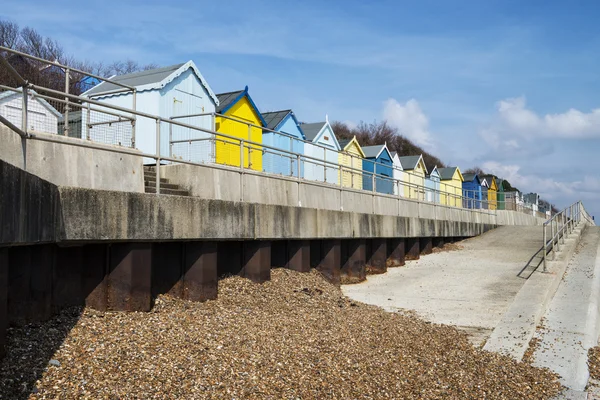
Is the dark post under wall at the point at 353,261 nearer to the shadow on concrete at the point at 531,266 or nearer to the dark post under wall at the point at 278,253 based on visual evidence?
the dark post under wall at the point at 278,253

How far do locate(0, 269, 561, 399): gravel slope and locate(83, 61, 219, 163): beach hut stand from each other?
685 centimetres

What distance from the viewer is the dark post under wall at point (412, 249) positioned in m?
18.0

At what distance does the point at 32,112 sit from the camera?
27.9 ft

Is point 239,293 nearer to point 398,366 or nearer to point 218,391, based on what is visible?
point 398,366

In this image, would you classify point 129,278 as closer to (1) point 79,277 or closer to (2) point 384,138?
(1) point 79,277

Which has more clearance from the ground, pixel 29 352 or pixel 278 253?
pixel 278 253

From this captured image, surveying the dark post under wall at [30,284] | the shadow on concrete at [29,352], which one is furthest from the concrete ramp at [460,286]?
the dark post under wall at [30,284]

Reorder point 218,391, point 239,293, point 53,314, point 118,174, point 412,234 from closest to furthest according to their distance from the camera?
point 218,391
point 53,314
point 118,174
point 239,293
point 412,234

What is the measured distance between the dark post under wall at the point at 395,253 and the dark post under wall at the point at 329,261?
3977mm

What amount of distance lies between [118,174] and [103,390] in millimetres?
4128

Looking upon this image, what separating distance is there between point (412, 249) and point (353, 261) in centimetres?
435

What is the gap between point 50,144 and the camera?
751 cm

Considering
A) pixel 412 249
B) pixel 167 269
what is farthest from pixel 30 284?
pixel 412 249

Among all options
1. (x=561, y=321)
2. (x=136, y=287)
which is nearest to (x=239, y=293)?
(x=136, y=287)
